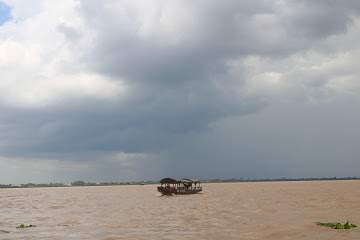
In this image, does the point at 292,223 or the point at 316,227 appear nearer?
the point at 316,227

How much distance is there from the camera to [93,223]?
70.4 feet

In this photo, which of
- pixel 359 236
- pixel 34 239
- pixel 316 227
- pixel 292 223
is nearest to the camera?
pixel 359 236

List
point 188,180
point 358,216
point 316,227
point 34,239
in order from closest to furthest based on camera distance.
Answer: point 34,239
point 316,227
point 358,216
point 188,180

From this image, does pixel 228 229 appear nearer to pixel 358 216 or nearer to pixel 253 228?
pixel 253 228

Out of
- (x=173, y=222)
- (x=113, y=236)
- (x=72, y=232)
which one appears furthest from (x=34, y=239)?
(x=173, y=222)

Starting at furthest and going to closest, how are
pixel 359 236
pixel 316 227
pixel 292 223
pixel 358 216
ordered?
pixel 358 216 < pixel 292 223 < pixel 316 227 < pixel 359 236

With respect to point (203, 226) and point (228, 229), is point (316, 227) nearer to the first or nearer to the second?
point (228, 229)

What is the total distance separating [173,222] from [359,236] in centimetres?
1083

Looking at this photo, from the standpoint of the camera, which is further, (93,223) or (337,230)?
(93,223)

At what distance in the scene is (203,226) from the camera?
18750 mm

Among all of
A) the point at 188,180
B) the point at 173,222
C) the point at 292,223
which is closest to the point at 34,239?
the point at 173,222

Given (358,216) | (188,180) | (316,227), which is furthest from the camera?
(188,180)

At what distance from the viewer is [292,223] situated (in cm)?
1872

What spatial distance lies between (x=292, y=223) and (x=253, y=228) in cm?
282
